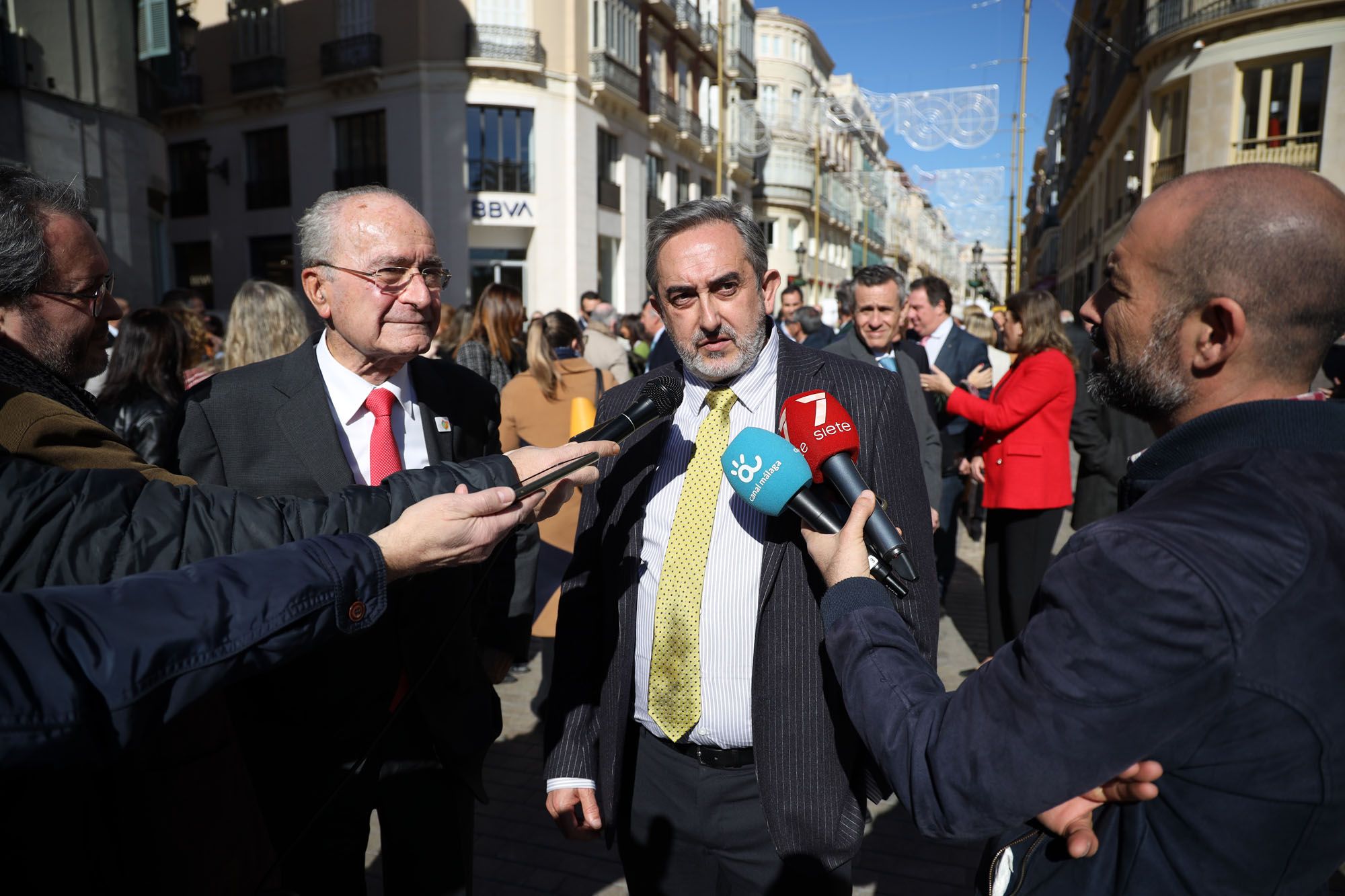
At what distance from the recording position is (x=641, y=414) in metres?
2.12

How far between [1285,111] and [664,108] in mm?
17496

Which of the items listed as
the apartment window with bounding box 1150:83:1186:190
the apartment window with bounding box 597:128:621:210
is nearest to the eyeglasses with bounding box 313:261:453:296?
the apartment window with bounding box 1150:83:1186:190

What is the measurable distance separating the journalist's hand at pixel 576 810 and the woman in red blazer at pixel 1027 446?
3356mm

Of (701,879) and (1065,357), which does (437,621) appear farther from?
(1065,357)

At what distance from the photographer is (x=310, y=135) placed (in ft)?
78.6

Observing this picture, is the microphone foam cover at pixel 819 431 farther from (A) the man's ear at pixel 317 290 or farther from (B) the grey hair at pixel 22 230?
(B) the grey hair at pixel 22 230

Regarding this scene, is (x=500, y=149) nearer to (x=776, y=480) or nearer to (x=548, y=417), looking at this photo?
(x=548, y=417)

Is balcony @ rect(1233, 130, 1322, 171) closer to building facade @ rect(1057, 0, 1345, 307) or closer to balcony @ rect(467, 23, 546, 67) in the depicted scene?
building facade @ rect(1057, 0, 1345, 307)

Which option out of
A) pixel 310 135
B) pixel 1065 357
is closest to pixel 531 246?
pixel 310 135

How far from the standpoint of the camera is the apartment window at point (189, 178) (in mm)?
26219

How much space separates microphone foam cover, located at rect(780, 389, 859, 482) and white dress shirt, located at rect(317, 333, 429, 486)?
1.15m

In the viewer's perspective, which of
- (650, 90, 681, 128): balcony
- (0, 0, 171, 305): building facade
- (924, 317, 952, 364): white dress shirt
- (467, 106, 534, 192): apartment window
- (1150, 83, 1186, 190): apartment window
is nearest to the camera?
(924, 317, 952, 364): white dress shirt

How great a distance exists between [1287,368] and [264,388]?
240 cm

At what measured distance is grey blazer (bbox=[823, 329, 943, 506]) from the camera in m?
4.98
